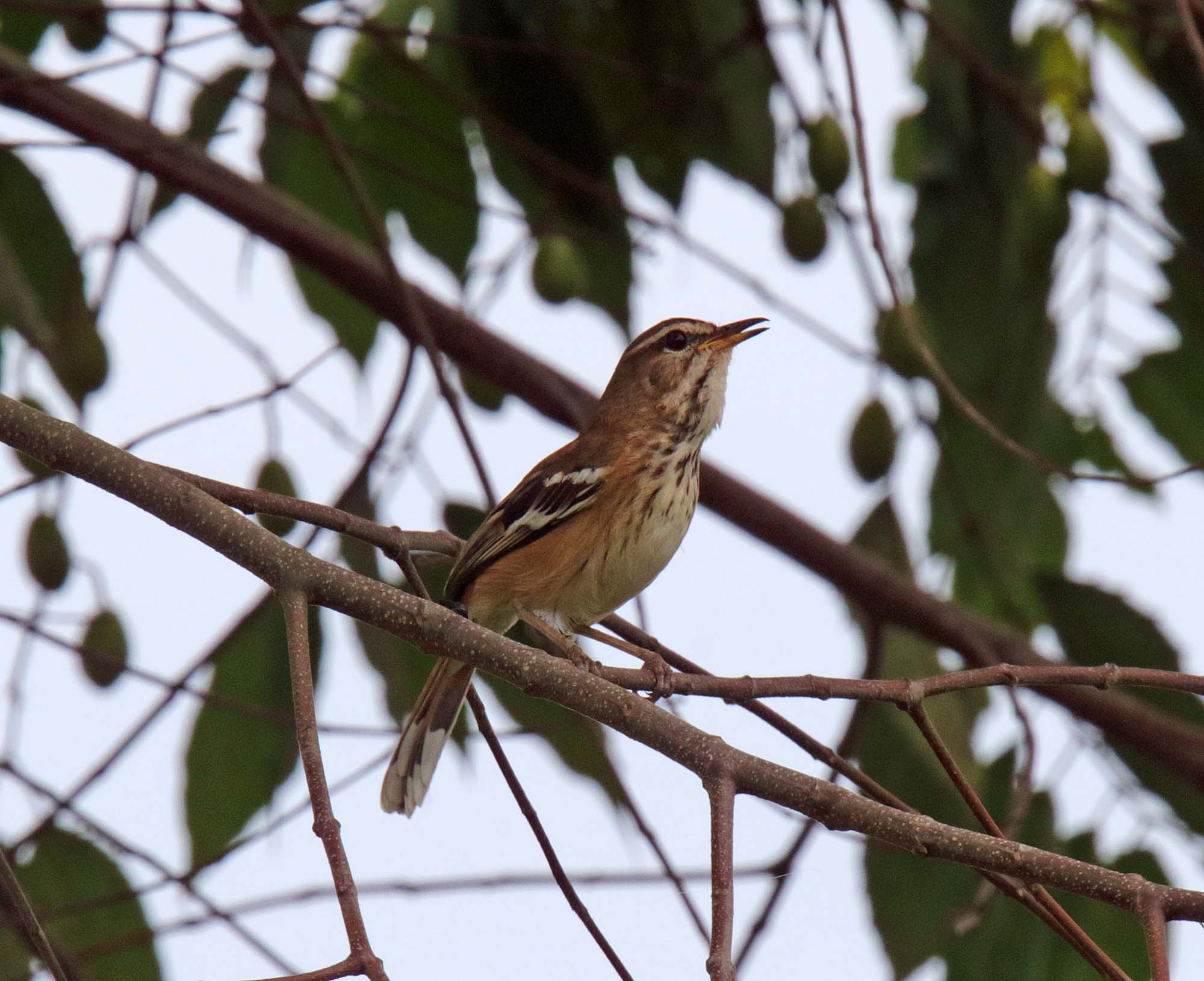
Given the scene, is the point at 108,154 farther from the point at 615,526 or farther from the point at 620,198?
the point at 615,526

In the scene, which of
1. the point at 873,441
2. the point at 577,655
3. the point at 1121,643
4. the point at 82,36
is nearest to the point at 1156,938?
the point at 577,655

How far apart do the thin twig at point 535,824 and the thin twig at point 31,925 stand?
2.45 ft

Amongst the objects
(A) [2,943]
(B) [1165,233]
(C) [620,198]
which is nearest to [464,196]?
(C) [620,198]

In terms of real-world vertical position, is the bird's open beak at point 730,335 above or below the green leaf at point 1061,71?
below

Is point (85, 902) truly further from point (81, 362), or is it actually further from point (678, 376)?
point (678, 376)

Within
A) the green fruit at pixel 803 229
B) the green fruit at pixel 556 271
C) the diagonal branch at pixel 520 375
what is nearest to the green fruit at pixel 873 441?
the diagonal branch at pixel 520 375

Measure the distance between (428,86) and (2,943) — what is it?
2.52 meters

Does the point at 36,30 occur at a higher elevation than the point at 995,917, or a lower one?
higher

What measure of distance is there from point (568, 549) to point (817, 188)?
4.42 feet

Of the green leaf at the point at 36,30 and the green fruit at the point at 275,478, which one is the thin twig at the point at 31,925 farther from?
the green leaf at the point at 36,30

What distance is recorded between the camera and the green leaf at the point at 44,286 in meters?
3.73

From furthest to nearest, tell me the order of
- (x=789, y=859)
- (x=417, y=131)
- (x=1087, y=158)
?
1. (x=417, y=131)
2. (x=1087, y=158)
3. (x=789, y=859)

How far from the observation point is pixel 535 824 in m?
2.47

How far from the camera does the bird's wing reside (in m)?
3.67
